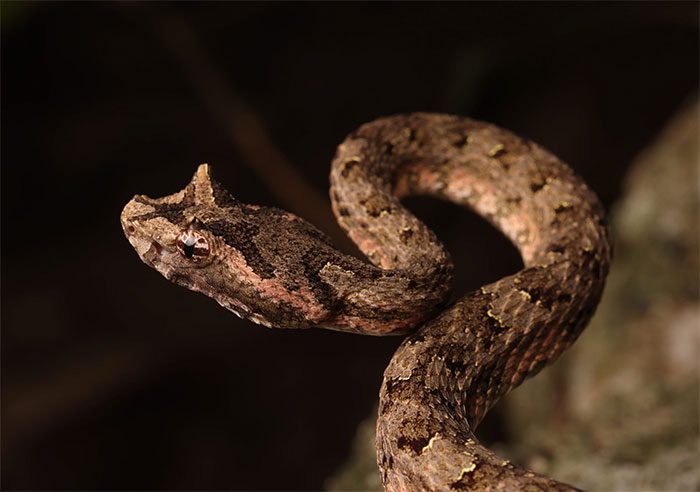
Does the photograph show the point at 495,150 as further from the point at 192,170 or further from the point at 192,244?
the point at 192,170

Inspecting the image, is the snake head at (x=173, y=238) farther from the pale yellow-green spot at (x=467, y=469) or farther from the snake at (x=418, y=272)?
the pale yellow-green spot at (x=467, y=469)

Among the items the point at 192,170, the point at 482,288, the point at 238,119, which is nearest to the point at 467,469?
the point at 482,288

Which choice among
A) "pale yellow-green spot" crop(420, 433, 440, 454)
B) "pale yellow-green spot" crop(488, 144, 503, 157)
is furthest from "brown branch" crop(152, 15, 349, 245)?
"pale yellow-green spot" crop(420, 433, 440, 454)

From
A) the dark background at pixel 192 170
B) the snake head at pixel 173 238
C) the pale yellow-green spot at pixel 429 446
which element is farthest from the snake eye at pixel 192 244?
the dark background at pixel 192 170

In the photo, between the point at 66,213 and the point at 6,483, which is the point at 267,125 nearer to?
the point at 66,213

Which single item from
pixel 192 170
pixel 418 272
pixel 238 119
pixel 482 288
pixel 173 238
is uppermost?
pixel 238 119

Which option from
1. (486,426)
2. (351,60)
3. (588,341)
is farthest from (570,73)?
(486,426)

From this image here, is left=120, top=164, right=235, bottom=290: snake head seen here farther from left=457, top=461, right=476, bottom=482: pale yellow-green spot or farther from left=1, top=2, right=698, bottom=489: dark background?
left=1, top=2, right=698, bottom=489: dark background
